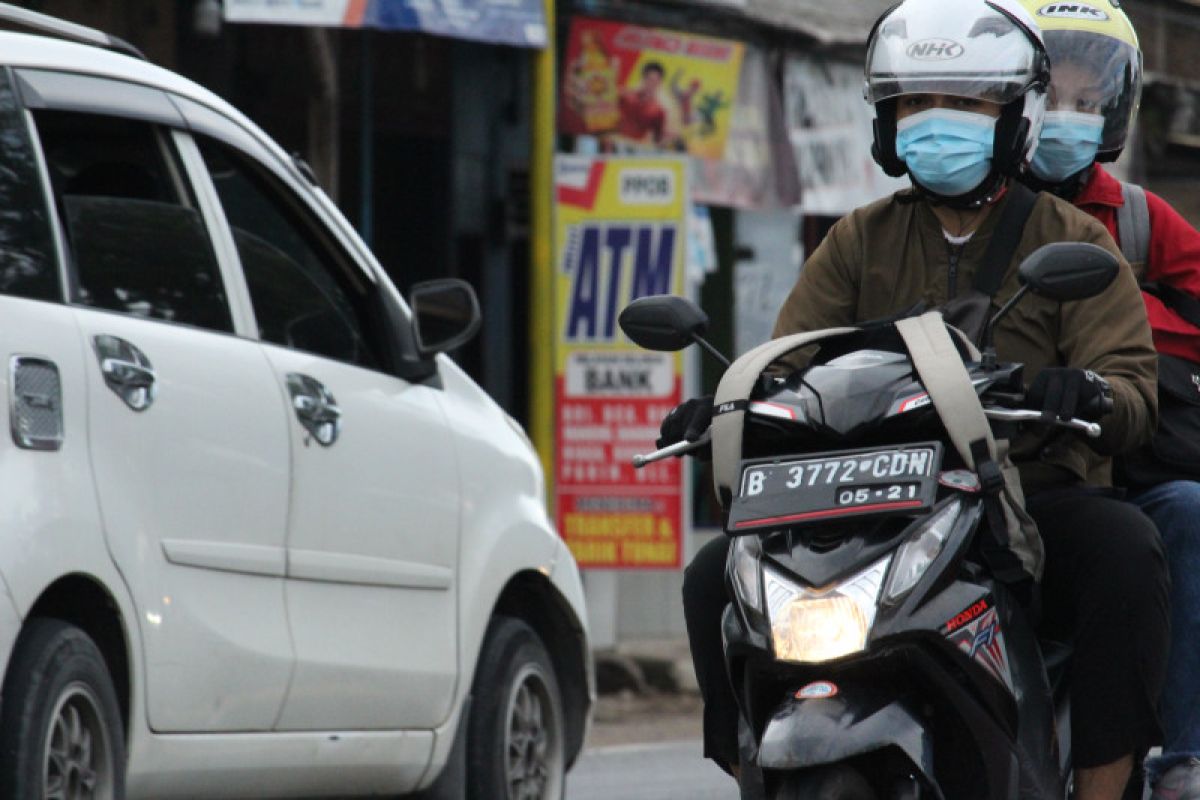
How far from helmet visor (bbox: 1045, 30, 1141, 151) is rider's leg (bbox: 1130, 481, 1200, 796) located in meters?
0.84

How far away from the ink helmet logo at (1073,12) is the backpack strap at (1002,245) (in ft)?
2.13

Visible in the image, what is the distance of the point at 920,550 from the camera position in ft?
13.1

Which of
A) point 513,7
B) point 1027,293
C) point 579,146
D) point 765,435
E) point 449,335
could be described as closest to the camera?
point 765,435

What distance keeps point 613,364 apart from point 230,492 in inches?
308

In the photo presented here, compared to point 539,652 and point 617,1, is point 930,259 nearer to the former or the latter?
point 539,652

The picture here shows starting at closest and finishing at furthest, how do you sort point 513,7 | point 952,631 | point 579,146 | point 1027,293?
1. point 952,631
2. point 1027,293
3. point 513,7
4. point 579,146

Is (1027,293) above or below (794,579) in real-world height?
above

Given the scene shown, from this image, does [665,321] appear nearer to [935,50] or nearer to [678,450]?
[678,450]

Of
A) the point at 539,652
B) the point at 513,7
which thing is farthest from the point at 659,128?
the point at 539,652

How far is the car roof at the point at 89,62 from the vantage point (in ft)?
17.3

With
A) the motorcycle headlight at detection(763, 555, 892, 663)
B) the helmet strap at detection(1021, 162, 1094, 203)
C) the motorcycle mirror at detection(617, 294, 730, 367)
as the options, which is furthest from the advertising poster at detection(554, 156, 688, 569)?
the motorcycle headlight at detection(763, 555, 892, 663)

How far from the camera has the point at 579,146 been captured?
52.4 ft

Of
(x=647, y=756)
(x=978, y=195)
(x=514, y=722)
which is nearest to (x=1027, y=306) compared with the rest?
(x=978, y=195)

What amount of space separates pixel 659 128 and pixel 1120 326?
11.7 meters
